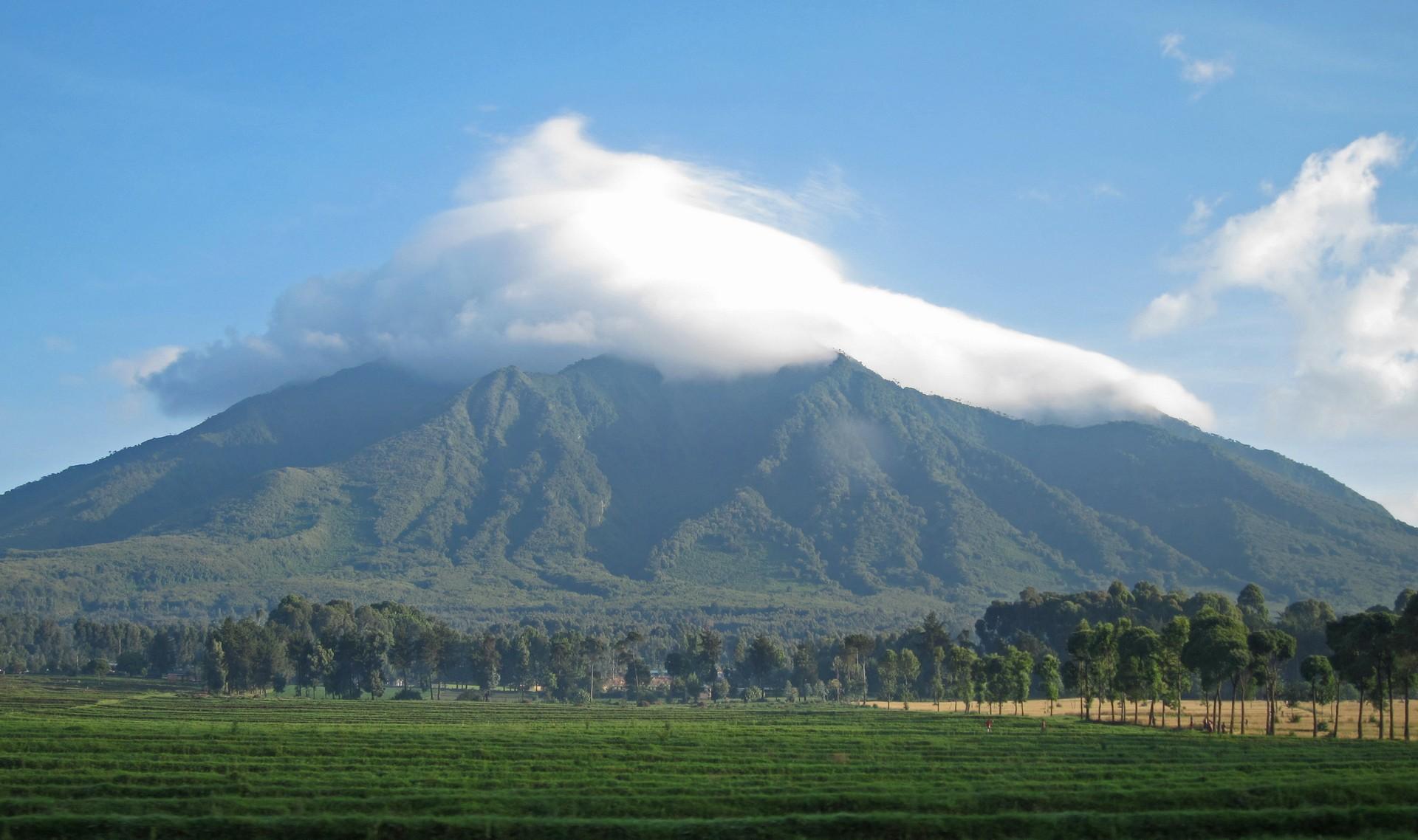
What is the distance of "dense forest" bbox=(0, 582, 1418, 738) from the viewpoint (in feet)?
337

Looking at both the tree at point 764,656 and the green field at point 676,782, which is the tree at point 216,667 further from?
the tree at point 764,656

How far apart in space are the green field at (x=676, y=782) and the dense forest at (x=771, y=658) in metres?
26.2

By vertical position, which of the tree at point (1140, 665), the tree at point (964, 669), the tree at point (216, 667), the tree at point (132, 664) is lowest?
the tree at point (132, 664)

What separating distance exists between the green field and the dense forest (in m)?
26.2

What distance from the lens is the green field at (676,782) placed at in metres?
33.8

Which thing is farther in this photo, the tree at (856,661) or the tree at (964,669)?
the tree at (856,661)

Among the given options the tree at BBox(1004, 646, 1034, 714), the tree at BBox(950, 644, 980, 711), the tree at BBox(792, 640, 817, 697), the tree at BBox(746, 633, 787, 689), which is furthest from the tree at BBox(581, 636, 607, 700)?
the tree at BBox(1004, 646, 1034, 714)

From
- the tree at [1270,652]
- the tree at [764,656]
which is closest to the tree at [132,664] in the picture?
the tree at [764,656]

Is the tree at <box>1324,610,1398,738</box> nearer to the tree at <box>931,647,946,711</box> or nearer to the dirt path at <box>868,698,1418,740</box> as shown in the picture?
the dirt path at <box>868,698,1418,740</box>

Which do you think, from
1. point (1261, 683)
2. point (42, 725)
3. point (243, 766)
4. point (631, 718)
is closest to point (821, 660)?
point (631, 718)

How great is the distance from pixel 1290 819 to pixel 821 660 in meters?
143

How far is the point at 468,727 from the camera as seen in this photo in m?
77.5

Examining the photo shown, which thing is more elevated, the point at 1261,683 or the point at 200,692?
the point at 1261,683

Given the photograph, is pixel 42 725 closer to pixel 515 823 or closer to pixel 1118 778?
pixel 515 823
